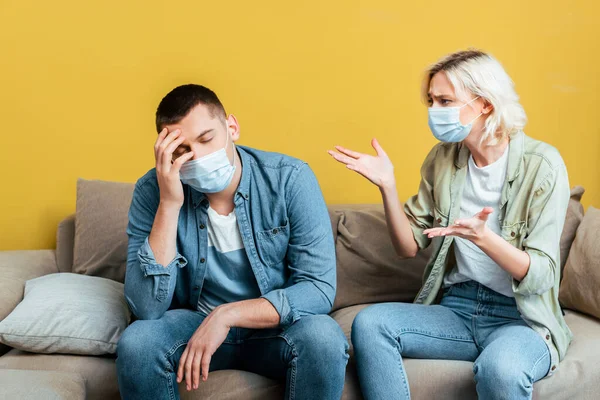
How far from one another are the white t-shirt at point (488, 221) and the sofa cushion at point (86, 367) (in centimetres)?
100

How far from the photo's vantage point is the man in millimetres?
1801

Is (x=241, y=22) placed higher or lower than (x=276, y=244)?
higher

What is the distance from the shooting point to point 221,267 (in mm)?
2043

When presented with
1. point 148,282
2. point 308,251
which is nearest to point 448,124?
point 308,251

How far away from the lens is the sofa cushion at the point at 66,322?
2.03 meters

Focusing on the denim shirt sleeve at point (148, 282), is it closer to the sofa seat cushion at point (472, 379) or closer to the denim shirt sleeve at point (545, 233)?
the sofa seat cushion at point (472, 379)

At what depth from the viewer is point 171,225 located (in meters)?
1.93

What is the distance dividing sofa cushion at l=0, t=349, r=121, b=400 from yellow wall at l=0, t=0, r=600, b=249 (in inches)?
36.1

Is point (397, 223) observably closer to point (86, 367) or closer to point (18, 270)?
point (86, 367)

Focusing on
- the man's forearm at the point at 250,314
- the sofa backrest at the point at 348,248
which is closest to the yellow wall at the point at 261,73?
the sofa backrest at the point at 348,248

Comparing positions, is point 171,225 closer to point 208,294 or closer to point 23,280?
point 208,294

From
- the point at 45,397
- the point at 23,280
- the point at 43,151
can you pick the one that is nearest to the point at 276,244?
the point at 45,397

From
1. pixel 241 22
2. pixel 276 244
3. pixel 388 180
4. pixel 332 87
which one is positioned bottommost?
pixel 276 244

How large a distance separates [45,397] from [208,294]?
522 mm
